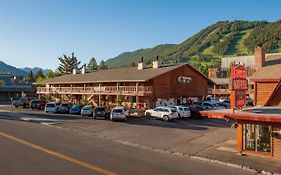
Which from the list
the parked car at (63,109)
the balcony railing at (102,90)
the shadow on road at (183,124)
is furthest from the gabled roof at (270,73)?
the parked car at (63,109)

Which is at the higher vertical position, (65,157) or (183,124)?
(183,124)

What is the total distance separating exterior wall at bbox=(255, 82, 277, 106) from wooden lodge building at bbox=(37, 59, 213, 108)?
25.6 meters

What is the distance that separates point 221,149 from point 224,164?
3.99 meters

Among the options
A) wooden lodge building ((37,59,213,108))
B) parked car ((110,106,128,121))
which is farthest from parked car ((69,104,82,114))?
parked car ((110,106,128,121))

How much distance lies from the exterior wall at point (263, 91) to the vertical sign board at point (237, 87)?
3348mm

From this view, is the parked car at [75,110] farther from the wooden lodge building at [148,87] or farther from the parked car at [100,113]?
the parked car at [100,113]

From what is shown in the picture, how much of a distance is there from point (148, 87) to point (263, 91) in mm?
28277

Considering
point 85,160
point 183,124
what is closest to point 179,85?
point 183,124

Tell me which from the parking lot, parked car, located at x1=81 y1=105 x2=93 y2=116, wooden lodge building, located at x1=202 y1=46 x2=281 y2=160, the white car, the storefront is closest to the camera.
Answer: the storefront

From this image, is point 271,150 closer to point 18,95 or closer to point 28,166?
point 28,166

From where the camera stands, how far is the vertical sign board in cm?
2305

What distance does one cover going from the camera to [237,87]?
23203 millimetres

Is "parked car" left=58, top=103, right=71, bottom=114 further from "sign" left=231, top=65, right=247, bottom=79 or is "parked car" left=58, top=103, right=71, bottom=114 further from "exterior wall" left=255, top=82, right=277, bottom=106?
"sign" left=231, top=65, right=247, bottom=79

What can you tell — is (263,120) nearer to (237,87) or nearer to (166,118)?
(237,87)
